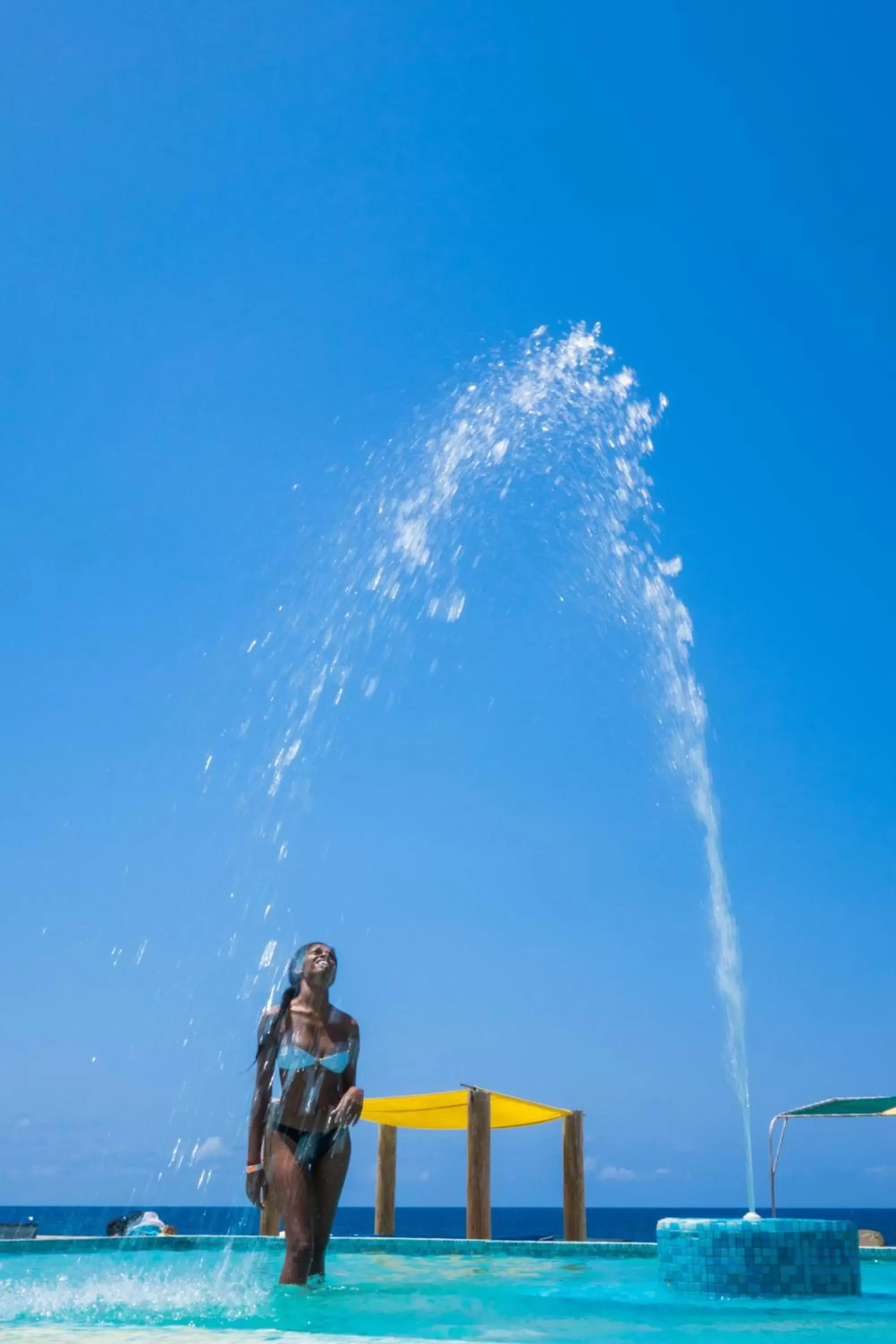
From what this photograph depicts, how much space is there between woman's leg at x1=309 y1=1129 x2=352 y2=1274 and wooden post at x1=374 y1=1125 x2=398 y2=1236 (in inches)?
445

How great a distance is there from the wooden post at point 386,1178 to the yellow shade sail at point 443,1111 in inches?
10.5

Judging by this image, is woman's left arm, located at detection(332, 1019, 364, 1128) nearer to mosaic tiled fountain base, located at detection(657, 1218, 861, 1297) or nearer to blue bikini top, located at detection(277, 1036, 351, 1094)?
blue bikini top, located at detection(277, 1036, 351, 1094)

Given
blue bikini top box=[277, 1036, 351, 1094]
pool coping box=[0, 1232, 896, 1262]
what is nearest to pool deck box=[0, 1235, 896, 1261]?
pool coping box=[0, 1232, 896, 1262]

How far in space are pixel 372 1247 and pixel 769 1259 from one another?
6.87 meters

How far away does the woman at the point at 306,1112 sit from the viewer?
6785 millimetres

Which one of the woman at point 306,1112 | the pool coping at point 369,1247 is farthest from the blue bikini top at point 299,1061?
the pool coping at point 369,1247

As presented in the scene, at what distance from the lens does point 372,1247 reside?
533 inches

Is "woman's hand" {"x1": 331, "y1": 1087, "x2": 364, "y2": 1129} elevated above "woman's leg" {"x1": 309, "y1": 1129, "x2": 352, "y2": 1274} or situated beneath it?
elevated above

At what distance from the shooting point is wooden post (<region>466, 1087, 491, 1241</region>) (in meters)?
15.8

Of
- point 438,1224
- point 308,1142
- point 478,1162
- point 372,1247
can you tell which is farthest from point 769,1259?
point 438,1224

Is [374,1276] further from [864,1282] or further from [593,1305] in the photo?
[864,1282]

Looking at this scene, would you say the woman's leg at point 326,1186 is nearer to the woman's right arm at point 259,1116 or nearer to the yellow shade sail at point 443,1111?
the woman's right arm at point 259,1116

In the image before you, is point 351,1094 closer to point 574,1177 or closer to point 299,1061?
point 299,1061

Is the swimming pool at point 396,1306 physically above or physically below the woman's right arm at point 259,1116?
below
